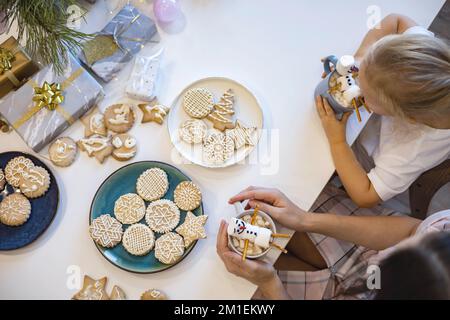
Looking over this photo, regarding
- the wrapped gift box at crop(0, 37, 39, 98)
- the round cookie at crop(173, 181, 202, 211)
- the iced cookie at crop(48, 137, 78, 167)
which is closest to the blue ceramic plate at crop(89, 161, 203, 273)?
the round cookie at crop(173, 181, 202, 211)

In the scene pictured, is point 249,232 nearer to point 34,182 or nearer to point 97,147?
point 97,147

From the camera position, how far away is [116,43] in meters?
1.09

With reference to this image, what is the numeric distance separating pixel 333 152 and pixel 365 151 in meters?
0.22

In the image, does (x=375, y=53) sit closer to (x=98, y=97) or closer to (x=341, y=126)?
(x=341, y=126)

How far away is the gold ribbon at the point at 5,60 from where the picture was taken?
1.04 metres

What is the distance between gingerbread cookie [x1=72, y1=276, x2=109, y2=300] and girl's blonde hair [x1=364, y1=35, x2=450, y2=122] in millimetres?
833

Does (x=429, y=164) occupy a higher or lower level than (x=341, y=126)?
lower

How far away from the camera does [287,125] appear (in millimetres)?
1088

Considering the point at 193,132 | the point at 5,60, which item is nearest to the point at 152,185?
the point at 193,132

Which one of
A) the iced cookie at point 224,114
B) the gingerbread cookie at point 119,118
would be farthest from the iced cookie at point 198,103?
the gingerbread cookie at point 119,118

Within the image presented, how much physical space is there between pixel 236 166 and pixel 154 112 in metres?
0.27

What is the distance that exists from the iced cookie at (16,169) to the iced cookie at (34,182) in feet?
0.03

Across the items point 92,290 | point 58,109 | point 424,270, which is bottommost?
point 424,270
